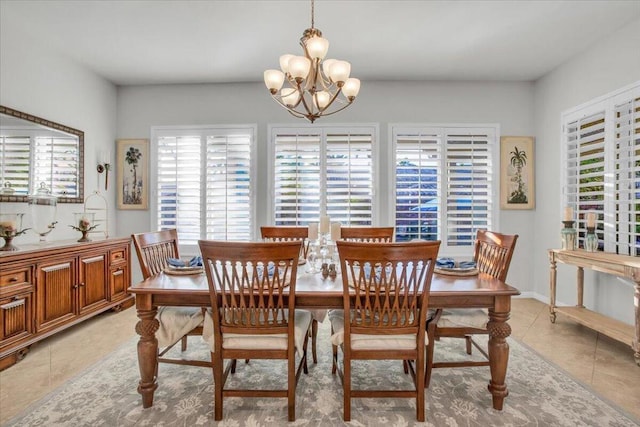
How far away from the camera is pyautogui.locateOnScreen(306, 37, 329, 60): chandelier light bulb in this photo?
2082 millimetres

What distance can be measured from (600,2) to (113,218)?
5.72m

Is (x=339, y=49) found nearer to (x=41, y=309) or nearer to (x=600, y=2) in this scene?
(x=600, y=2)

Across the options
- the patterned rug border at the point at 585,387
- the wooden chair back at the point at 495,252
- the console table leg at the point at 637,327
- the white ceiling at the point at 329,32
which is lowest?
the patterned rug border at the point at 585,387

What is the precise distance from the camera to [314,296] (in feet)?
5.83

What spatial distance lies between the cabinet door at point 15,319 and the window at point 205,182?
1.89m

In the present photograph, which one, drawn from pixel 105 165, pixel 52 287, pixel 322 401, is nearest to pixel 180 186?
pixel 105 165

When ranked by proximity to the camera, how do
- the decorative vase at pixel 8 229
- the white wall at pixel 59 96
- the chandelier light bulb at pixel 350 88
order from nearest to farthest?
the chandelier light bulb at pixel 350 88 → the decorative vase at pixel 8 229 → the white wall at pixel 59 96

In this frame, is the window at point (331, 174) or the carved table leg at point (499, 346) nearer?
the carved table leg at point (499, 346)

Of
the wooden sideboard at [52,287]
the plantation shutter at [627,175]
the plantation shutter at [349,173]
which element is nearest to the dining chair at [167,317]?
the wooden sideboard at [52,287]

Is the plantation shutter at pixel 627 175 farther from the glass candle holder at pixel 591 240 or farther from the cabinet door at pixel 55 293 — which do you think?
the cabinet door at pixel 55 293

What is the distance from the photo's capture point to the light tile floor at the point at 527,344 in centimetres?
209

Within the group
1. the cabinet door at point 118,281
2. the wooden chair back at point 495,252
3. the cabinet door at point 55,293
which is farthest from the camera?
the cabinet door at point 118,281

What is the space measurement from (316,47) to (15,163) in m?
3.00

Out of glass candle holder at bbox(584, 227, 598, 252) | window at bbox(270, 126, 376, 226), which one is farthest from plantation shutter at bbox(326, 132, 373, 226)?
glass candle holder at bbox(584, 227, 598, 252)
